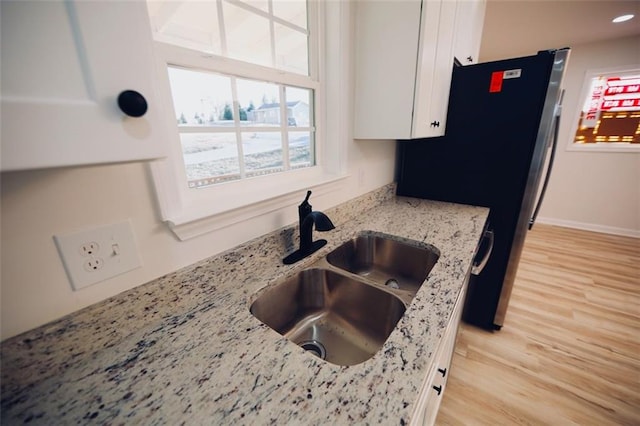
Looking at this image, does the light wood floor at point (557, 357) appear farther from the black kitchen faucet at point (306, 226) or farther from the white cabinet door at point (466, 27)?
the white cabinet door at point (466, 27)

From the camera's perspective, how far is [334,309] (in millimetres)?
945

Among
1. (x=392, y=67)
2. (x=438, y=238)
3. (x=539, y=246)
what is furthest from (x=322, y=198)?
(x=539, y=246)

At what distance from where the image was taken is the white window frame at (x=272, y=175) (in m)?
0.67

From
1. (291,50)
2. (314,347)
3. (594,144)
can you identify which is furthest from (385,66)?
(594,144)

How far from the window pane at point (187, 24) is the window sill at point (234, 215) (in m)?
0.52

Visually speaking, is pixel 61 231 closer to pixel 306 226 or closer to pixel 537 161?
pixel 306 226

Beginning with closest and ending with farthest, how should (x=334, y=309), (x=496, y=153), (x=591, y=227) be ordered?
(x=334, y=309) → (x=496, y=153) → (x=591, y=227)

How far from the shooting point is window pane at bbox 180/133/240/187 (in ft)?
2.58

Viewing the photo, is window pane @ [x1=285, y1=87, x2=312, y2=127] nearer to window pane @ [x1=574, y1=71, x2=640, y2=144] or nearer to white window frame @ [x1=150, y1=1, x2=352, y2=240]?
white window frame @ [x1=150, y1=1, x2=352, y2=240]

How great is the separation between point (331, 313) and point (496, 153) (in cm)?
139

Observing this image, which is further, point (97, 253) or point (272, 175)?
point (272, 175)

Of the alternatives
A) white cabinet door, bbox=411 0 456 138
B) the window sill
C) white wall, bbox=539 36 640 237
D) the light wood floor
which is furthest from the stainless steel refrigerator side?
white wall, bbox=539 36 640 237

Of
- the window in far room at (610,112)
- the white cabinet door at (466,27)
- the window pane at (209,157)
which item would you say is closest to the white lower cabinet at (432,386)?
the window pane at (209,157)

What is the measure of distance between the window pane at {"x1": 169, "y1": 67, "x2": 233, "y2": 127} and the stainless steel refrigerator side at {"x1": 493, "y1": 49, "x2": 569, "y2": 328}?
160 cm
